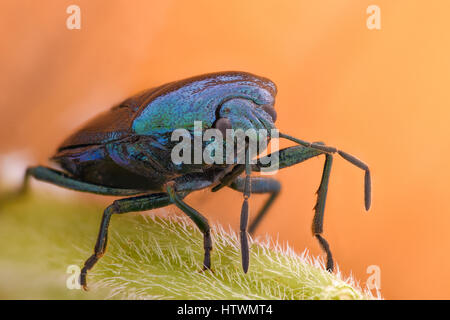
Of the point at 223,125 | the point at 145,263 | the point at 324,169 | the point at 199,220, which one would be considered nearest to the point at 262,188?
the point at 324,169

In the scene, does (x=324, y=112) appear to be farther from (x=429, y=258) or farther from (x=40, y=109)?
(x=40, y=109)

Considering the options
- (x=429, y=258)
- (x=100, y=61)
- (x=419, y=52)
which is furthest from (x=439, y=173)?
(x=100, y=61)

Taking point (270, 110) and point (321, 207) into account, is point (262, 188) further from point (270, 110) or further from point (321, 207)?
point (270, 110)

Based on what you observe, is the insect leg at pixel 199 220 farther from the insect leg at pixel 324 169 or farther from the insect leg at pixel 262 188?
the insect leg at pixel 262 188

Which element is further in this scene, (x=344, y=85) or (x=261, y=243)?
(x=344, y=85)

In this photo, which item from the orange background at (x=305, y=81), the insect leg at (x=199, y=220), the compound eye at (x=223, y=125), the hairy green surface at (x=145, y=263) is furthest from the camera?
the orange background at (x=305, y=81)

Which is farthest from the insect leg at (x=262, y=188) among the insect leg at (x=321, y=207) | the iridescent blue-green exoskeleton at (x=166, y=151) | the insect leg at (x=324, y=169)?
the insect leg at (x=321, y=207)

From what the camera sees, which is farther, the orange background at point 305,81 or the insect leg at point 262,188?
the orange background at point 305,81
